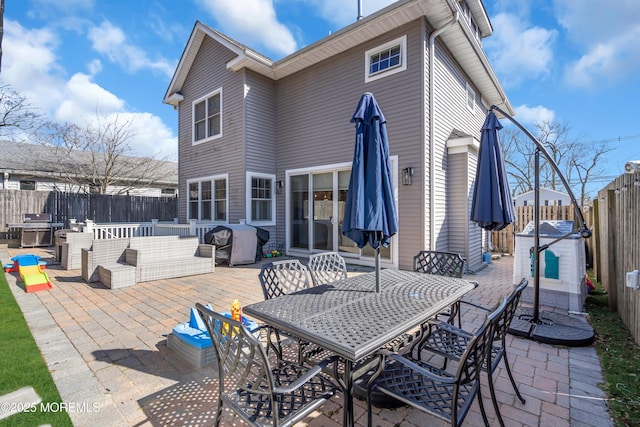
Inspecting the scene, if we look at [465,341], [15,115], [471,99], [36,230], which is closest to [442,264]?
[465,341]

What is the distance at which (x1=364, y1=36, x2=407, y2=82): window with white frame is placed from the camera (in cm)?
663

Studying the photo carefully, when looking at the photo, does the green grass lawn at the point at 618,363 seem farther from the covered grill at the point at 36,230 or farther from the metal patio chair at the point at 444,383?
the covered grill at the point at 36,230

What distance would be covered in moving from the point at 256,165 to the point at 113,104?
922 centimetres

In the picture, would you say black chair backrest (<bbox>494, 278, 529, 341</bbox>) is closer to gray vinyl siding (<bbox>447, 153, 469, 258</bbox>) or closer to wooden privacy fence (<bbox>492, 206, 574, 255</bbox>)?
gray vinyl siding (<bbox>447, 153, 469, 258</bbox>)

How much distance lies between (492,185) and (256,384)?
139 inches

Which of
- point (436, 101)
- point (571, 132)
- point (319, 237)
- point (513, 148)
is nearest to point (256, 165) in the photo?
point (319, 237)

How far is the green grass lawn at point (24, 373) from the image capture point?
6.34 feet

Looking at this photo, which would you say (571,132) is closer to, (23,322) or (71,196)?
(23,322)

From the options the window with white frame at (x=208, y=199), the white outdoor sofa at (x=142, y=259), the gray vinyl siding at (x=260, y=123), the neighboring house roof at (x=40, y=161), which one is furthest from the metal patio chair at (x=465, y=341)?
the neighboring house roof at (x=40, y=161)

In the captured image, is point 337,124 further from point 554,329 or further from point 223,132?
point 554,329

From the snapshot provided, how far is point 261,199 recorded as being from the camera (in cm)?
890

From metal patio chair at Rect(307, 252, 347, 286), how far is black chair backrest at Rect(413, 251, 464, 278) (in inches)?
39.5

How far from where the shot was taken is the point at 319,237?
8.13 meters

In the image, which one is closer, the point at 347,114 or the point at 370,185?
the point at 370,185
